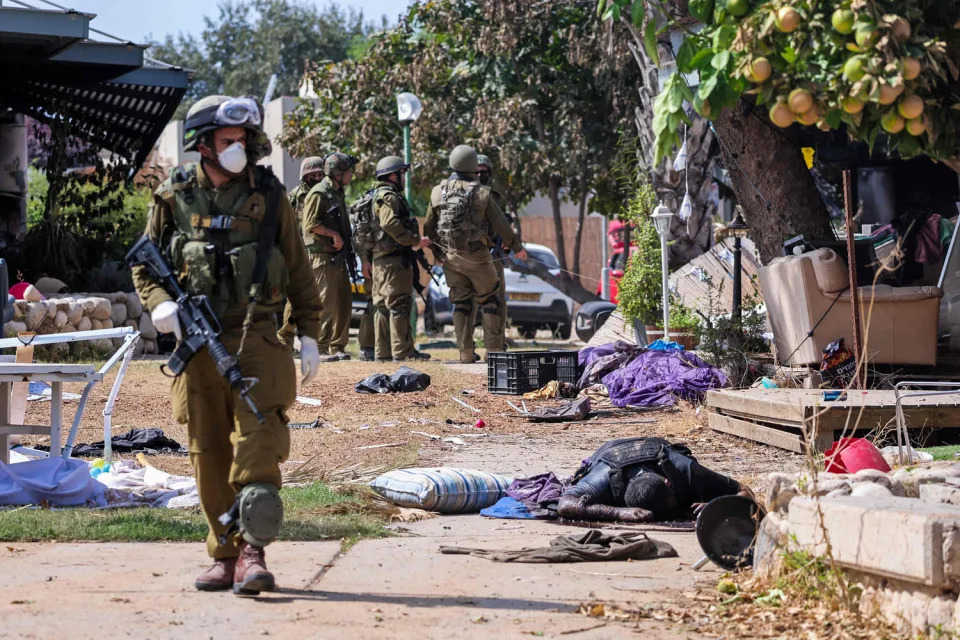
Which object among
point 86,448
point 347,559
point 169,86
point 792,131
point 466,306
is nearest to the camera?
point 347,559

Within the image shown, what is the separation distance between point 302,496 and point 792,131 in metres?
6.73

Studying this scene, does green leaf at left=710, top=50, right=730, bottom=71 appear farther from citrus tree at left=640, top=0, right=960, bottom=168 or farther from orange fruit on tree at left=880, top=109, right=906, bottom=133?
orange fruit on tree at left=880, top=109, right=906, bottom=133

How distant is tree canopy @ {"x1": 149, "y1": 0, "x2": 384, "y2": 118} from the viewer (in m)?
64.2

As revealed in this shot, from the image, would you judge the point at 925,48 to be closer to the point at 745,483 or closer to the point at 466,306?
the point at 745,483

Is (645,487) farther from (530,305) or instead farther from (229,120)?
(530,305)

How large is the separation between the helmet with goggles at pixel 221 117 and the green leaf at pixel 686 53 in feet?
5.32

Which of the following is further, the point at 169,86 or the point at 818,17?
the point at 169,86

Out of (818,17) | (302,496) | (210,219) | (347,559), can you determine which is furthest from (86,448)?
(818,17)

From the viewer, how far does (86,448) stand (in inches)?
351

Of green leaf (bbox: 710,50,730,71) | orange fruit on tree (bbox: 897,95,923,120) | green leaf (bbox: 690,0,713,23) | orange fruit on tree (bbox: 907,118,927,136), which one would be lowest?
orange fruit on tree (bbox: 907,118,927,136)

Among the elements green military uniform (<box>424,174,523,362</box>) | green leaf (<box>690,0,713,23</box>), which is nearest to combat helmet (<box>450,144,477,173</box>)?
green military uniform (<box>424,174,523,362</box>)

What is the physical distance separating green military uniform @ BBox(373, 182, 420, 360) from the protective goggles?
9658 mm

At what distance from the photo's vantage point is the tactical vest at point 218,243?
16.4 ft

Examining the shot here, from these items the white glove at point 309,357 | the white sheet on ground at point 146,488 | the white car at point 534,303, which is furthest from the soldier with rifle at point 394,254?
the white glove at point 309,357
